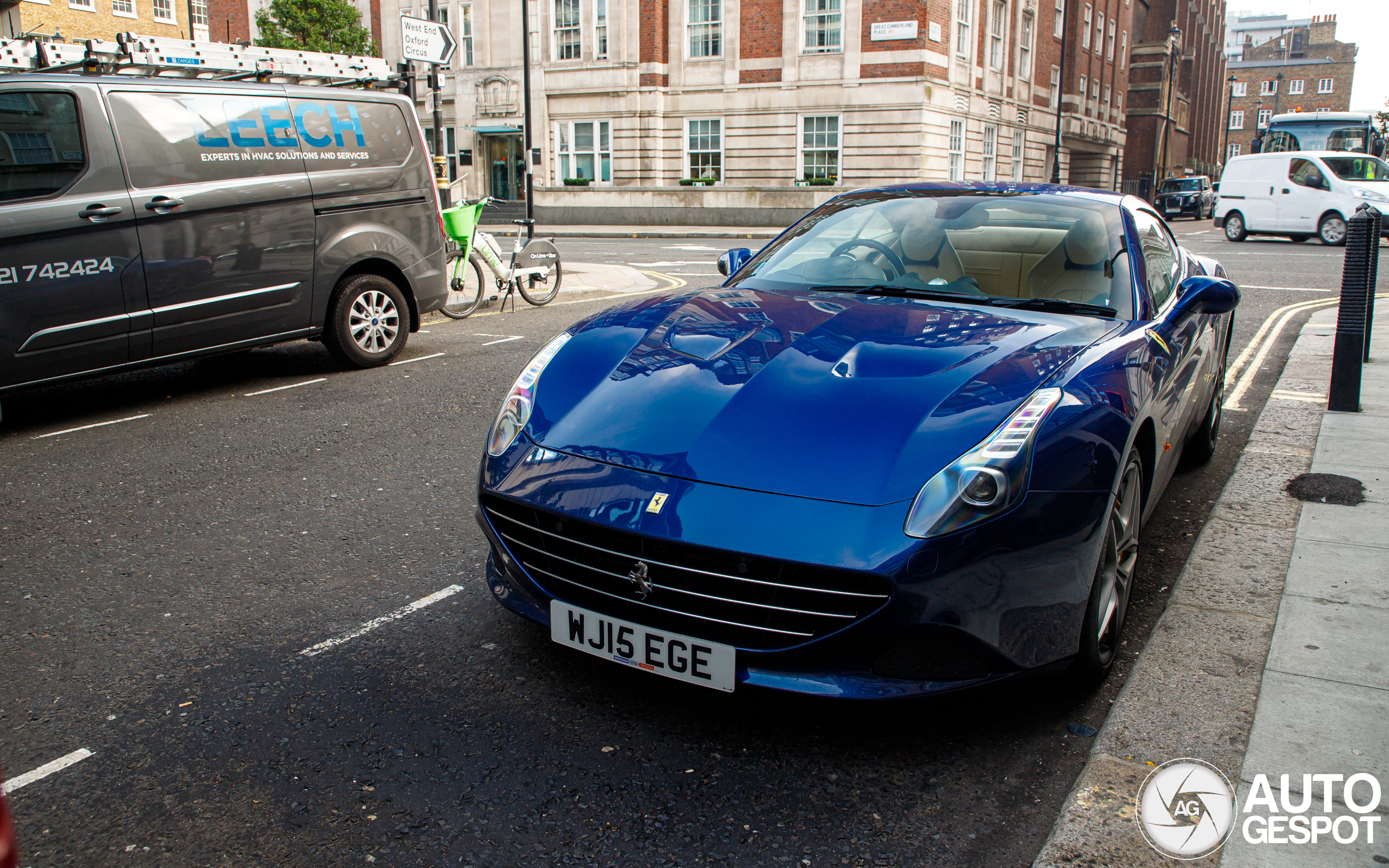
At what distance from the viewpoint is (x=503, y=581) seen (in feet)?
9.82

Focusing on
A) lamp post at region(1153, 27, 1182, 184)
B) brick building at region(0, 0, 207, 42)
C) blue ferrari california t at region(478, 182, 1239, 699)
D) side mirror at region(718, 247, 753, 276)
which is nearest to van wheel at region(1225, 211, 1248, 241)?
A: side mirror at region(718, 247, 753, 276)

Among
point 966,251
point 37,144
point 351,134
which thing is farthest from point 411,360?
point 966,251

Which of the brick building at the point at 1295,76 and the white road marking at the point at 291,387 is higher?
the brick building at the point at 1295,76

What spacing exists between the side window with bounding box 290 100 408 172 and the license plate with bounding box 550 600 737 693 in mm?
5728

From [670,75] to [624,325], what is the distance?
120 ft

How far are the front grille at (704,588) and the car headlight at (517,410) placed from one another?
12.9 inches

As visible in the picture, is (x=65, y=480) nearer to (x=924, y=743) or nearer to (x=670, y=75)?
(x=924, y=743)

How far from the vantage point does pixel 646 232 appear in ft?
101

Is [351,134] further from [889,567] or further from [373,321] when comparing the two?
[889,567]

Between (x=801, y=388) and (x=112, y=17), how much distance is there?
5169 centimetres

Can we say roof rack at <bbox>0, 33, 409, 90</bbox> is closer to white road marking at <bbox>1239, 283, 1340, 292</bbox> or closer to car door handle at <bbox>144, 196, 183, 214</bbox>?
car door handle at <bbox>144, 196, 183, 214</bbox>

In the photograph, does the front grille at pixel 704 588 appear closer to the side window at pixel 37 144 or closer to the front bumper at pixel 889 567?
the front bumper at pixel 889 567

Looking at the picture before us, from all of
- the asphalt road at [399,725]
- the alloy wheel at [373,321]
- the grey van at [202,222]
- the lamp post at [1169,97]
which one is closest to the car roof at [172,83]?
the grey van at [202,222]

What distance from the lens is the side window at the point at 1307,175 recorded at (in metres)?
23.7
